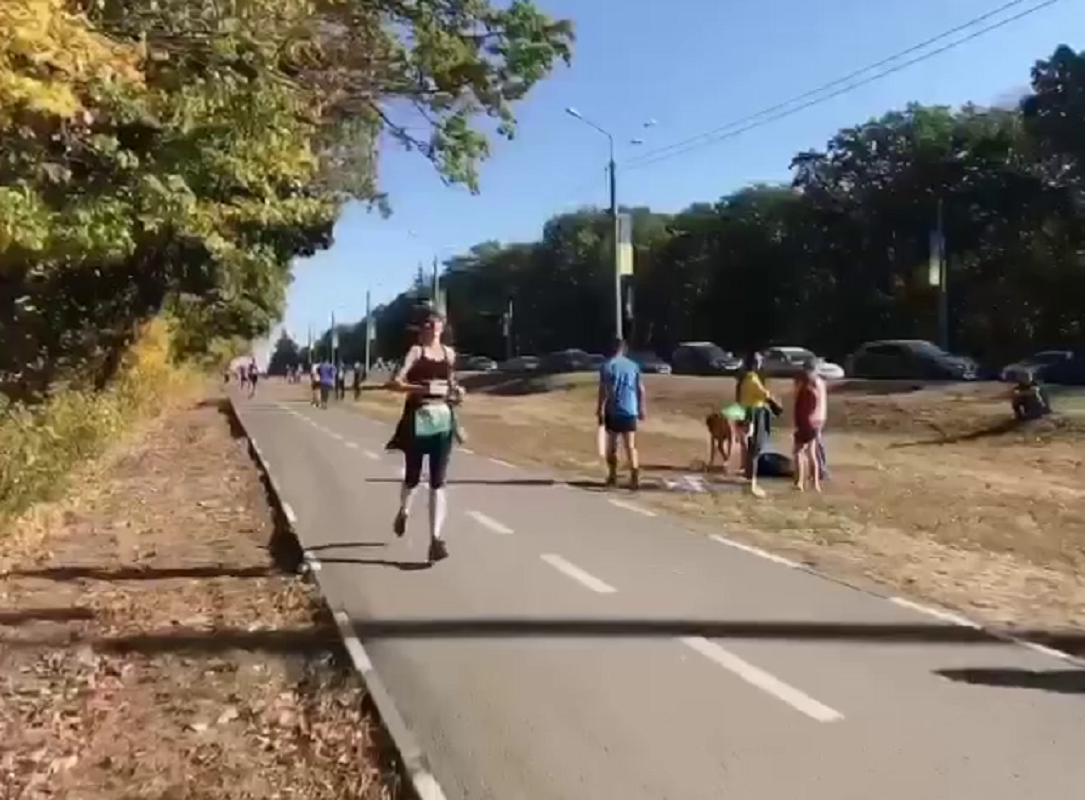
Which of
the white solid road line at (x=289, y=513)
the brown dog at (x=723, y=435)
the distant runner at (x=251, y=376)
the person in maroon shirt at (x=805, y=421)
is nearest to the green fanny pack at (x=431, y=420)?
the white solid road line at (x=289, y=513)

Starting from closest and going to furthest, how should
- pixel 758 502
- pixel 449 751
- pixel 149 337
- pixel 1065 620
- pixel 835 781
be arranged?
pixel 835 781, pixel 449 751, pixel 1065 620, pixel 758 502, pixel 149 337

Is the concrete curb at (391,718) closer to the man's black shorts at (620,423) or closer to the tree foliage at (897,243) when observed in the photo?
the man's black shorts at (620,423)

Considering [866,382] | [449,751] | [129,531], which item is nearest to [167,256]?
[129,531]

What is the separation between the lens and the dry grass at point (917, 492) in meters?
11.8

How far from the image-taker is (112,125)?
11.7 meters

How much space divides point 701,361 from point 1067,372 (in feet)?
78.2

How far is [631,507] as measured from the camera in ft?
54.1

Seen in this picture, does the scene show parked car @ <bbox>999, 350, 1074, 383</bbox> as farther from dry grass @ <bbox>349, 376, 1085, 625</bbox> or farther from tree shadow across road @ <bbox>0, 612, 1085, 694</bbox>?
tree shadow across road @ <bbox>0, 612, 1085, 694</bbox>

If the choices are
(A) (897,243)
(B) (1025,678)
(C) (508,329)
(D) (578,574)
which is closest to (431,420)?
(D) (578,574)

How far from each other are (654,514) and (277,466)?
9.11 meters

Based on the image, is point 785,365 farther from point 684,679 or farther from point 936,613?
point 684,679

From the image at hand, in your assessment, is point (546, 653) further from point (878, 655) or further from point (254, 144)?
point (254, 144)

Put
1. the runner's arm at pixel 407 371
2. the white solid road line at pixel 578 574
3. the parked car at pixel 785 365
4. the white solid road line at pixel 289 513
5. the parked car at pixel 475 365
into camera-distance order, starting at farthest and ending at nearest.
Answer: the parked car at pixel 475 365 < the parked car at pixel 785 365 < the white solid road line at pixel 289 513 < the runner's arm at pixel 407 371 < the white solid road line at pixel 578 574

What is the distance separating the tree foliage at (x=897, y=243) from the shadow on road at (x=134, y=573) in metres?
50.7
